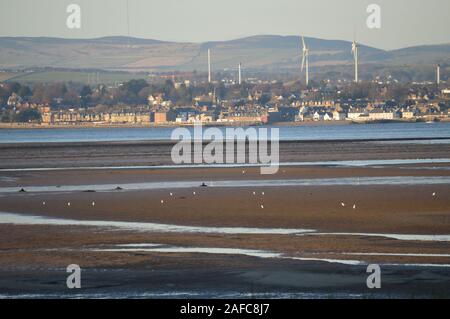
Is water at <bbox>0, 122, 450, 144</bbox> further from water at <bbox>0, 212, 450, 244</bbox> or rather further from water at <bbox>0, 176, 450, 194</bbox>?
water at <bbox>0, 212, 450, 244</bbox>

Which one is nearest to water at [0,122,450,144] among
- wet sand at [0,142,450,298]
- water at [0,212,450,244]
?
wet sand at [0,142,450,298]

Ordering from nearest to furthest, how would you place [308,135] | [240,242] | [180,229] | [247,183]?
[240,242] < [180,229] < [247,183] < [308,135]

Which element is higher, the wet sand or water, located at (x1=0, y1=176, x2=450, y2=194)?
the wet sand

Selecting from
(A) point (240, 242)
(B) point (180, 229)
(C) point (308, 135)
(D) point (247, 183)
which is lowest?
(C) point (308, 135)

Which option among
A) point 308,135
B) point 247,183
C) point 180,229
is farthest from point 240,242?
point 308,135

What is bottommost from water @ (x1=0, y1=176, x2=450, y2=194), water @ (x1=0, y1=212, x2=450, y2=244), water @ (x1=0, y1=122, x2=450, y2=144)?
water @ (x1=0, y1=122, x2=450, y2=144)

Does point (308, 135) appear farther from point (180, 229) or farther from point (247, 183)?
point (180, 229)

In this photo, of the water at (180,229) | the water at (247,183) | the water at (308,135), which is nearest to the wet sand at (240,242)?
the water at (180,229)
